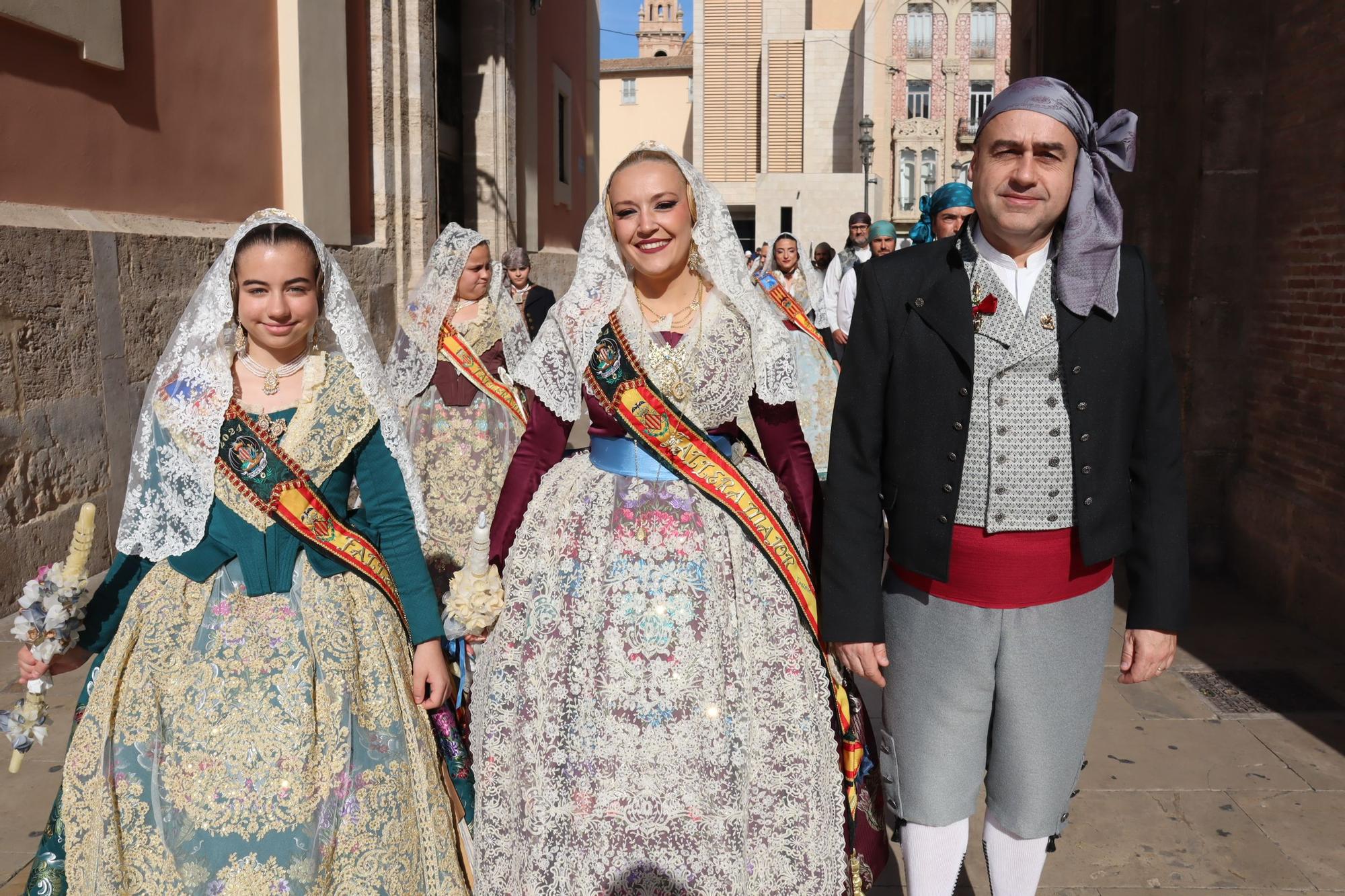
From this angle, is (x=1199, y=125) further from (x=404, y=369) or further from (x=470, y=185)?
(x=470, y=185)

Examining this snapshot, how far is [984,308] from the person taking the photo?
2.29m

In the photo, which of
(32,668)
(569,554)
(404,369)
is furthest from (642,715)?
(404,369)

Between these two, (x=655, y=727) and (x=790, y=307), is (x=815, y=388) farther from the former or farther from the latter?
(x=655, y=727)

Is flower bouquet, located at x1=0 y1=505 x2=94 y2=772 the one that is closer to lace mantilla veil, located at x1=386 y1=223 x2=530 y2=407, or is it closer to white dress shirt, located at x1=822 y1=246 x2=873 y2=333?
lace mantilla veil, located at x1=386 y1=223 x2=530 y2=407

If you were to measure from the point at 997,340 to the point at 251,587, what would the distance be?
170 centimetres

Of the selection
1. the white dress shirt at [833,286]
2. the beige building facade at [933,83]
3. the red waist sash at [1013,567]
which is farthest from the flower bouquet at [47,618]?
the beige building facade at [933,83]

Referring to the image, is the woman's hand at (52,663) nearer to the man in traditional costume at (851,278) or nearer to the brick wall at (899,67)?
the man in traditional costume at (851,278)

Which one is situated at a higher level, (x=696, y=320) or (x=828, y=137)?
(x=828, y=137)

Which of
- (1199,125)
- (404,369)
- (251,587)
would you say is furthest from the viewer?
(1199,125)

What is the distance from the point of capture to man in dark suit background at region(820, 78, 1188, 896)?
2238 millimetres

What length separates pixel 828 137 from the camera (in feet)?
128

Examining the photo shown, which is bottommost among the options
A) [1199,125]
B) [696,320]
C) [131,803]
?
[131,803]

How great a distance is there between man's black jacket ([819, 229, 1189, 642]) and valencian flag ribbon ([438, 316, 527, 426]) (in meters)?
3.35

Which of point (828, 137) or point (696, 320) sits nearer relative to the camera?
point (696, 320)
